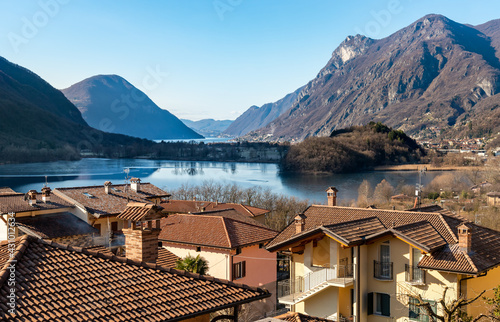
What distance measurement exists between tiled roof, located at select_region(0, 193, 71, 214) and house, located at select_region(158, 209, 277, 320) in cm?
599

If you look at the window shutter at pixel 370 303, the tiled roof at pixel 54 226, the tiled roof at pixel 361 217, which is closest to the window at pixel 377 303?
the window shutter at pixel 370 303

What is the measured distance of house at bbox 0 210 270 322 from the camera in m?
4.36

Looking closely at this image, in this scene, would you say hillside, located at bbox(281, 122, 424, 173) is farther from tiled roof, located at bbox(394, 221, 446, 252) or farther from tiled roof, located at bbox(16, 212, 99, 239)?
tiled roof, located at bbox(394, 221, 446, 252)

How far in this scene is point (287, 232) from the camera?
50.6ft

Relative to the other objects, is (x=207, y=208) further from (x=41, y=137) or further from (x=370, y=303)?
(x=41, y=137)

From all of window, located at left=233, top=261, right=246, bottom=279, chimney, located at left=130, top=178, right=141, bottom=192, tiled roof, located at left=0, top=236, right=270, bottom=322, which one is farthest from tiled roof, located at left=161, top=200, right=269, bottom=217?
tiled roof, located at left=0, top=236, right=270, bottom=322

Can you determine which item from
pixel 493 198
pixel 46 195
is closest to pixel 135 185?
pixel 46 195

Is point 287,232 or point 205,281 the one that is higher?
point 205,281

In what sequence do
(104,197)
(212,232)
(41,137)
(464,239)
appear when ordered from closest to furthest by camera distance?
(464,239) < (212,232) < (104,197) < (41,137)

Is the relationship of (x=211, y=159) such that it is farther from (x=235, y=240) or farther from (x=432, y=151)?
(x=235, y=240)

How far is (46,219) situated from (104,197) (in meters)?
3.81

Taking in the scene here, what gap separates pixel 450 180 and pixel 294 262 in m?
54.4

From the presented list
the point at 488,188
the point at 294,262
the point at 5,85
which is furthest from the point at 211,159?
the point at 294,262

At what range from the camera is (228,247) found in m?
17.2
